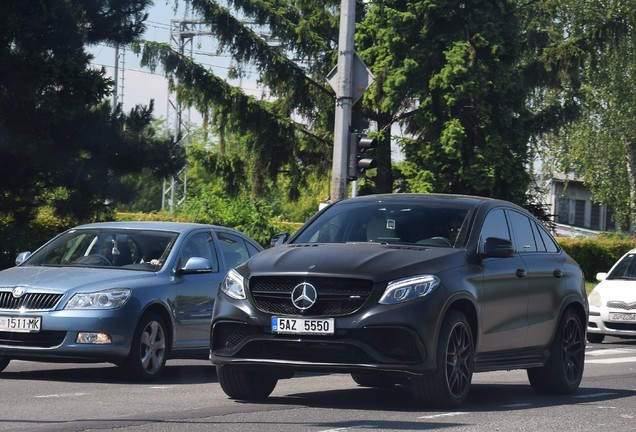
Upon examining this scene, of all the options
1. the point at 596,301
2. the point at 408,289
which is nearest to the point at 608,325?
the point at 596,301

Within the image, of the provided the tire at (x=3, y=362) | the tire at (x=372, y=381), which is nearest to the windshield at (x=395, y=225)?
the tire at (x=372, y=381)

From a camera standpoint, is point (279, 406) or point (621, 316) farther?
point (621, 316)

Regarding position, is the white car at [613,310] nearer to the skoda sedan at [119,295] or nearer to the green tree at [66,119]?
the green tree at [66,119]

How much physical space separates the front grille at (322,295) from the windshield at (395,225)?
118 centimetres

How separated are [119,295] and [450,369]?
3767mm

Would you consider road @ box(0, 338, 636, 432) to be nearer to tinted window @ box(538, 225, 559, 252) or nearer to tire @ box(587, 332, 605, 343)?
tinted window @ box(538, 225, 559, 252)

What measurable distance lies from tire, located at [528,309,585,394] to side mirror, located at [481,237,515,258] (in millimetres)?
1636

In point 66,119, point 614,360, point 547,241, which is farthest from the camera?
point 66,119

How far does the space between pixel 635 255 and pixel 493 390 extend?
11994 mm

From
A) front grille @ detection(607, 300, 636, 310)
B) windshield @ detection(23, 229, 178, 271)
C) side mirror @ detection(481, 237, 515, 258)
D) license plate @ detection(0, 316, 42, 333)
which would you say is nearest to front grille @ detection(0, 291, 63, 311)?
license plate @ detection(0, 316, 42, 333)

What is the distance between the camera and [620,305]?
878 inches

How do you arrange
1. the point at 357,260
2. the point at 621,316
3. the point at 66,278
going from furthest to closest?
1. the point at 621,316
2. the point at 66,278
3. the point at 357,260

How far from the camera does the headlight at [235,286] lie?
10.1 metres

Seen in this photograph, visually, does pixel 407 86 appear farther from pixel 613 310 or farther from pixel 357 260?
pixel 357 260
